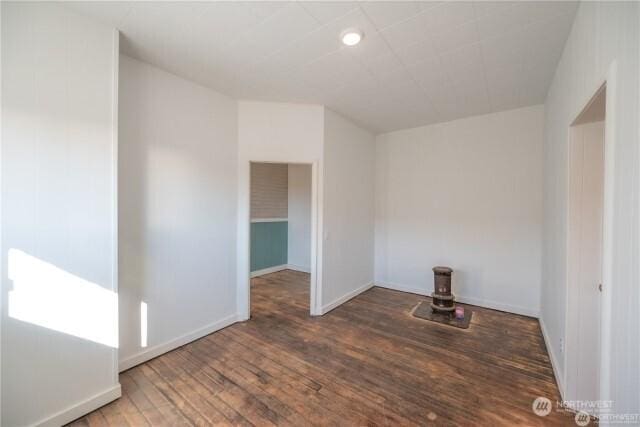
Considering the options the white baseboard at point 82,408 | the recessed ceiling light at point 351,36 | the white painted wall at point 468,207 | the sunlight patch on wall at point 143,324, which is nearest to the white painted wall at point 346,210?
the white painted wall at point 468,207

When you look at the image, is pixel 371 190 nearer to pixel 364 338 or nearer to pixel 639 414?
pixel 364 338

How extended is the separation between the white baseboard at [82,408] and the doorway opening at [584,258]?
11.6 feet

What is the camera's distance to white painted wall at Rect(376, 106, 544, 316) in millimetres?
3652

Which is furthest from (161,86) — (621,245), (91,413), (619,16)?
(621,245)

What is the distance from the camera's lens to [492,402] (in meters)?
2.01

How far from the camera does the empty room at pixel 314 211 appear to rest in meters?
1.63

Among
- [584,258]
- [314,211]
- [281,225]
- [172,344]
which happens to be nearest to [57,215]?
[172,344]

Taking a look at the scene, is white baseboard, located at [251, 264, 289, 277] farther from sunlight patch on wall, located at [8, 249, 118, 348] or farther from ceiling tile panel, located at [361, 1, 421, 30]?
ceiling tile panel, located at [361, 1, 421, 30]

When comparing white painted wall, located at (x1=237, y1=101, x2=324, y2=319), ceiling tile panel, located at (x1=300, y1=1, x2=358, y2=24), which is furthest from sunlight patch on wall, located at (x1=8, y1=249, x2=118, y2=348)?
ceiling tile panel, located at (x1=300, y1=1, x2=358, y2=24)

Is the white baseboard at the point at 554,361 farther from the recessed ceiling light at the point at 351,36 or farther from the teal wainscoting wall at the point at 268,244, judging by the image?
the teal wainscoting wall at the point at 268,244

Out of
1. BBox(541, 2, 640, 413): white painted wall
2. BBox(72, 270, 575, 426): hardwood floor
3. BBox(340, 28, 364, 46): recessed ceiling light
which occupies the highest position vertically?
BBox(340, 28, 364, 46): recessed ceiling light

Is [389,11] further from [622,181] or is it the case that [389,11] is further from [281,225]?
[281,225]

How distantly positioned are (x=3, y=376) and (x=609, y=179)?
11.6ft

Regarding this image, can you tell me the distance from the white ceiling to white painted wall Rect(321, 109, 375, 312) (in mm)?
761
